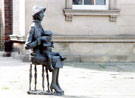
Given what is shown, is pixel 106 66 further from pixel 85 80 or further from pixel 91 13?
pixel 85 80

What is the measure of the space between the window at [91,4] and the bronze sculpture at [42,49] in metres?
5.64

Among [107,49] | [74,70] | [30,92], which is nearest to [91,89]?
[30,92]

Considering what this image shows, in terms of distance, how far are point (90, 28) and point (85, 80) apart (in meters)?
3.96

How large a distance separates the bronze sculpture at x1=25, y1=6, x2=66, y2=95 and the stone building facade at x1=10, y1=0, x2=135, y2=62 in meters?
5.16

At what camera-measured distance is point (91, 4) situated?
473 inches

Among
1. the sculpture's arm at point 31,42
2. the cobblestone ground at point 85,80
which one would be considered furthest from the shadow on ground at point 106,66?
the sculpture's arm at point 31,42

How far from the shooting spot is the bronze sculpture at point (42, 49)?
6.20 meters

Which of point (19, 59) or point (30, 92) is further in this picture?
point (19, 59)

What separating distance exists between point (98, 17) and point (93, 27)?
0.35 m

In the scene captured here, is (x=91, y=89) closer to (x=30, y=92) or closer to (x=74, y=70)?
(x=30, y=92)

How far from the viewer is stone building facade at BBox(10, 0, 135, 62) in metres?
11.6

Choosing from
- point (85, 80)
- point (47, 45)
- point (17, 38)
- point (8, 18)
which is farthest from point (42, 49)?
point (8, 18)

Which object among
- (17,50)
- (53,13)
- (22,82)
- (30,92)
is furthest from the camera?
(17,50)

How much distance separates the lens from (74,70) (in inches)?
385
